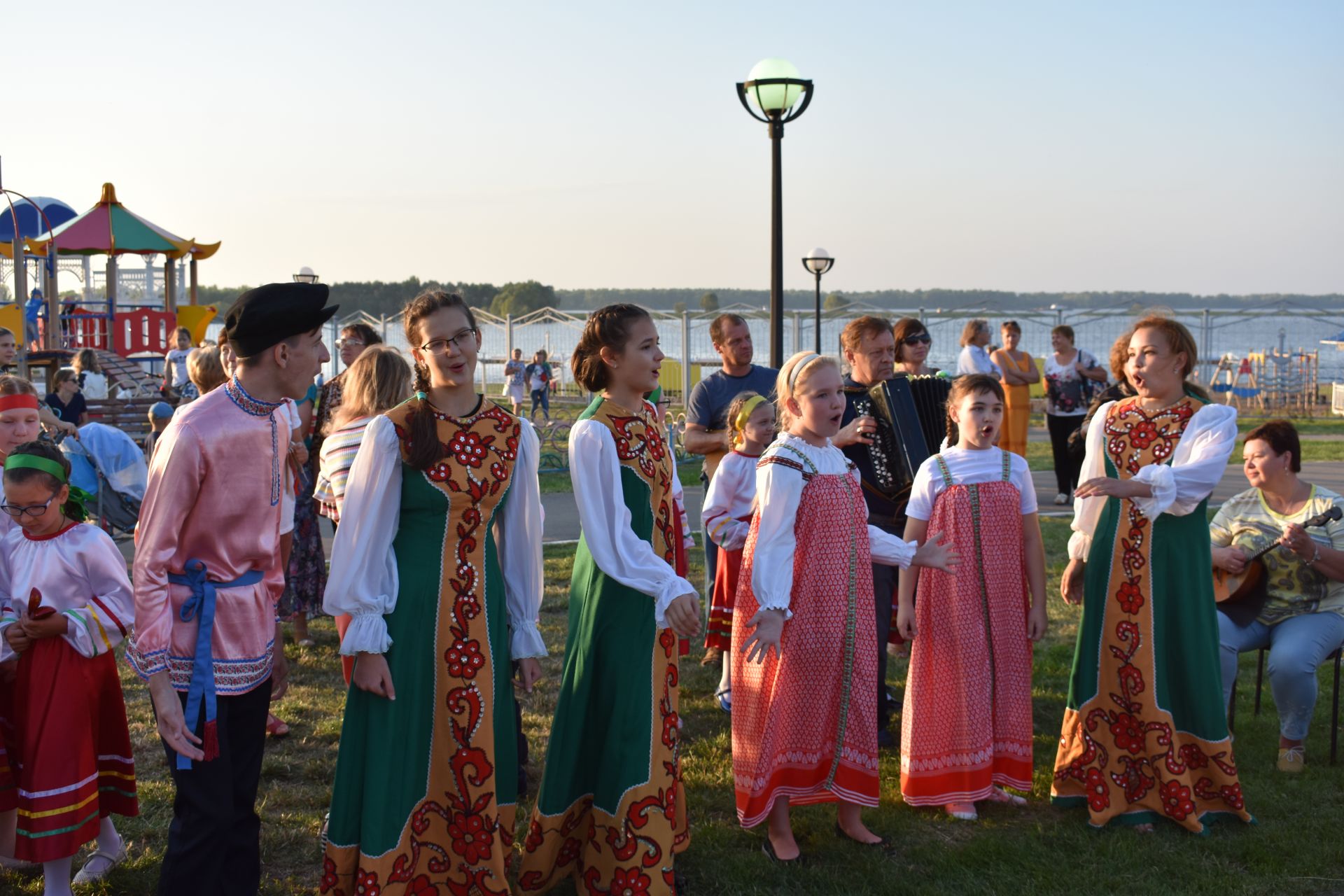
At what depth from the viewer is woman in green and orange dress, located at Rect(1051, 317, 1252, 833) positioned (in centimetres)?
433

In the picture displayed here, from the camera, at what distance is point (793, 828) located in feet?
14.6

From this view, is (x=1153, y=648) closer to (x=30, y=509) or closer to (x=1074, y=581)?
(x=1074, y=581)

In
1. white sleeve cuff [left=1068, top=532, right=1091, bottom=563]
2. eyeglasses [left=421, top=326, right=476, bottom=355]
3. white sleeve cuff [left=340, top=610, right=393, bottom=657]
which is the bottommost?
white sleeve cuff [left=340, top=610, right=393, bottom=657]

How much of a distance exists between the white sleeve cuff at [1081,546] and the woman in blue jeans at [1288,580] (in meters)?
1.17

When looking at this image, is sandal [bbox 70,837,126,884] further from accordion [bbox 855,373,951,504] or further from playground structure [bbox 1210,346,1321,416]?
playground structure [bbox 1210,346,1321,416]

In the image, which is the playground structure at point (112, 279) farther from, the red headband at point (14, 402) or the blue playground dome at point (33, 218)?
the red headband at point (14, 402)

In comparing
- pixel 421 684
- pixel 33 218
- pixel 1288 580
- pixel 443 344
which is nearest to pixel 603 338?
Result: pixel 443 344

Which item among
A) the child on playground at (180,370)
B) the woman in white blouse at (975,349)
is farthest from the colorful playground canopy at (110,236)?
the woman in white blouse at (975,349)

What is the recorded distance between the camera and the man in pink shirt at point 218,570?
2.92 metres

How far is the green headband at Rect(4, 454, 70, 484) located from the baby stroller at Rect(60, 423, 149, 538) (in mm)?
6652

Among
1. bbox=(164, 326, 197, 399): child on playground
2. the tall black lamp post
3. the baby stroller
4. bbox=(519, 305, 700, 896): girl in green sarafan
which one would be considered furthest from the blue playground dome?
bbox=(519, 305, 700, 896): girl in green sarafan

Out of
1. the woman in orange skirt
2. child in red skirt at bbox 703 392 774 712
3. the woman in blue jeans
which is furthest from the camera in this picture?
the woman in orange skirt

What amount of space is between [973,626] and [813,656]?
775 mm

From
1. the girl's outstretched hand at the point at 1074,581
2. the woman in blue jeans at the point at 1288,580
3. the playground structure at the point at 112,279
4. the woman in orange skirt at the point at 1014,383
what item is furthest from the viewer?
the playground structure at the point at 112,279
